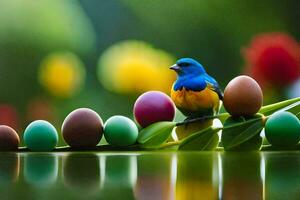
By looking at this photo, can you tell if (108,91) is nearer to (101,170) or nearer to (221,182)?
(101,170)

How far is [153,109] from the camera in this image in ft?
4.61

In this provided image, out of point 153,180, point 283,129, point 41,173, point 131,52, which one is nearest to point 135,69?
point 131,52

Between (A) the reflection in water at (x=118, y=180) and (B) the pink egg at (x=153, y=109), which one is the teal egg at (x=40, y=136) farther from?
(A) the reflection in water at (x=118, y=180)

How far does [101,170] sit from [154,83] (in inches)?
26.5

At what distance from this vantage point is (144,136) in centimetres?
140

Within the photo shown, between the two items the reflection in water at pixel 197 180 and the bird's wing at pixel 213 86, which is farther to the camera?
the bird's wing at pixel 213 86

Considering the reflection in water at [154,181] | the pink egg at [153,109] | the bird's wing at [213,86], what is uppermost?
the bird's wing at [213,86]

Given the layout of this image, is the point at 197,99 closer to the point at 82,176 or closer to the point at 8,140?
the point at 8,140

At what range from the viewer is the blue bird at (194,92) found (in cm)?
136

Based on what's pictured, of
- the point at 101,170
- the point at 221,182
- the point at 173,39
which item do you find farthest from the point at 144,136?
the point at 221,182

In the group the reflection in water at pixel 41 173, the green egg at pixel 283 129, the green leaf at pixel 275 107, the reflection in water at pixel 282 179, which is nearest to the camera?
the reflection in water at pixel 282 179

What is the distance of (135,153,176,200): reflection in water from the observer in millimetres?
581

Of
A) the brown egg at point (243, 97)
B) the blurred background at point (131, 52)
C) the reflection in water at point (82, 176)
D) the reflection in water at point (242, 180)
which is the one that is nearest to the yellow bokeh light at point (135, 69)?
the blurred background at point (131, 52)

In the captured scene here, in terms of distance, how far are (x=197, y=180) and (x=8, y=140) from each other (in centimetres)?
85
